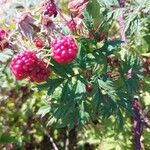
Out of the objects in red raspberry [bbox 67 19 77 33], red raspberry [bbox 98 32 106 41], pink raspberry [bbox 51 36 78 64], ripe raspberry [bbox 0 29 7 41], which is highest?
ripe raspberry [bbox 0 29 7 41]

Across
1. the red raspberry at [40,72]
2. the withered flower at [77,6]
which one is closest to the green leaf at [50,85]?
the red raspberry at [40,72]

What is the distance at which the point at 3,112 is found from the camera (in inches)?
135

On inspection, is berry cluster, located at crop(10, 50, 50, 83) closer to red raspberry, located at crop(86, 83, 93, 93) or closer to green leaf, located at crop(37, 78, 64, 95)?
green leaf, located at crop(37, 78, 64, 95)

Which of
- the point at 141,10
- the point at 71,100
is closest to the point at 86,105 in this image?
the point at 71,100

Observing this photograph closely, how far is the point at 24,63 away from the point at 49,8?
1.07ft

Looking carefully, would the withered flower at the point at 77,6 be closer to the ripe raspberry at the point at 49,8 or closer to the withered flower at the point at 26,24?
the ripe raspberry at the point at 49,8

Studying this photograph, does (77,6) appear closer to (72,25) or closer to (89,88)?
(72,25)

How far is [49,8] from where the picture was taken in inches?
74.5

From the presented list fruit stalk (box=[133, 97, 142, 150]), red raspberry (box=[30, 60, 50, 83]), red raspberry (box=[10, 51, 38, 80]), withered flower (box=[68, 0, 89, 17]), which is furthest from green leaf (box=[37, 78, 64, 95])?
fruit stalk (box=[133, 97, 142, 150])

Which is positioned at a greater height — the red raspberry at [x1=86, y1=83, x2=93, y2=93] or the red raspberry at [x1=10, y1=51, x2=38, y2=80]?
the red raspberry at [x1=10, y1=51, x2=38, y2=80]

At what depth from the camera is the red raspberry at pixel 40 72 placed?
174 centimetres

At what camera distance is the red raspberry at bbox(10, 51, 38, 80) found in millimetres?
1689

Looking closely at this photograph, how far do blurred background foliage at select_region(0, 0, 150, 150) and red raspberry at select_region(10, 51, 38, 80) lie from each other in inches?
7.3

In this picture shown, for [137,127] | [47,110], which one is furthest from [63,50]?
[137,127]
